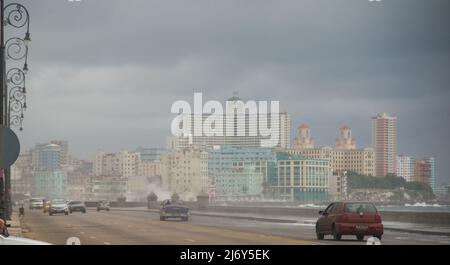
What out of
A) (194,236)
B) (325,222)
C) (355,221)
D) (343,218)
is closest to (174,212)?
(194,236)

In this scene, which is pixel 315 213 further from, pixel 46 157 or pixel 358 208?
pixel 46 157

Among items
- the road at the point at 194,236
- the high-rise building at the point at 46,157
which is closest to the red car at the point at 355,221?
the road at the point at 194,236

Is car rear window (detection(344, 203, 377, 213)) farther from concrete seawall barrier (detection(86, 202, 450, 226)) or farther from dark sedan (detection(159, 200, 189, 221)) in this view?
dark sedan (detection(159, 200, 189, 221))

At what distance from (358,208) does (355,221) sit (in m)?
0.67

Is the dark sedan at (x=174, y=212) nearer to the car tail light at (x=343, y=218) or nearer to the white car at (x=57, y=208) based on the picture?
the white car at (x=57, y=208)

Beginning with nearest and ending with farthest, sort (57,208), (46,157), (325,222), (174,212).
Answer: (325,222) < (174,212) < (57,208) < (46,157)

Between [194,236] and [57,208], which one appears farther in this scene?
[57,208]

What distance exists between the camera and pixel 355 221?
33.8m

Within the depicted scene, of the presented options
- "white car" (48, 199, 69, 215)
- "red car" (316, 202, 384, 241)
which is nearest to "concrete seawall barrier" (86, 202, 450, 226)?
"white car" (48, 199, 69, 215)

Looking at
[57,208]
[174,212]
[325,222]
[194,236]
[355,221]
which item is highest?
[355,221]

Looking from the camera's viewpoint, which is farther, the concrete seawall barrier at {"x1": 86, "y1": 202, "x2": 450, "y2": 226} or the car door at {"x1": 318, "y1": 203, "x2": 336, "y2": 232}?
the concrete seawall barrier at {"x1": 86, "y1": 202, "x2": 450, "y2": 226}

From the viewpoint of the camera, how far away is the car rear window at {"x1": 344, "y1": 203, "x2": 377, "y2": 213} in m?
34.3
